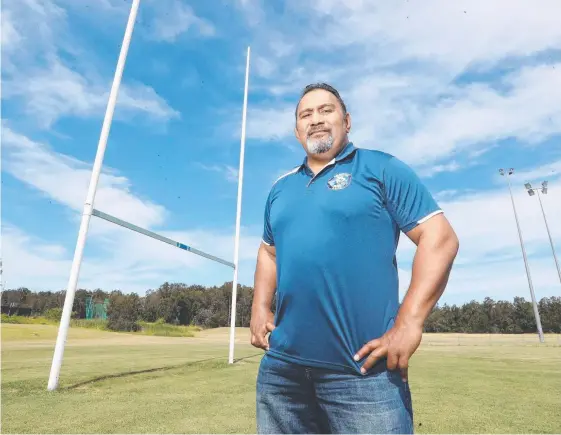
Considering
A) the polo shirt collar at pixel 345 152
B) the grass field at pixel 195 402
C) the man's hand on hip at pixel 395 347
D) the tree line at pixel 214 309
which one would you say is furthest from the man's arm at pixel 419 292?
the tree line at pixel 214 309

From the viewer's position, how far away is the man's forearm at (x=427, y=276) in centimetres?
140

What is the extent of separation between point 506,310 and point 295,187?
290ft

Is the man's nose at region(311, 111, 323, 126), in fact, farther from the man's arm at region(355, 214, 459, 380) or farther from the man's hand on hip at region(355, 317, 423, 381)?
the man's hand on hip at region(355, 317, 423, 381)

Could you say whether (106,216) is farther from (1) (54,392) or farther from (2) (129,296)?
(2) (129,296)

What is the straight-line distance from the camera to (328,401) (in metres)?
1.43

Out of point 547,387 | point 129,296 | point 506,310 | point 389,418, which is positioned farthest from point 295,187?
point 129,296

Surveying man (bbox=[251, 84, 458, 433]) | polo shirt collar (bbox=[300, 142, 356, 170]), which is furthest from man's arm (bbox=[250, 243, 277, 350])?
polo shirt collar (bbox=[300, 142, 356, 170])

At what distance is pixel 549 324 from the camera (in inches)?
2943

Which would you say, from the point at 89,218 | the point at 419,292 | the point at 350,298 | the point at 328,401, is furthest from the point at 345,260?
the point at 89,218

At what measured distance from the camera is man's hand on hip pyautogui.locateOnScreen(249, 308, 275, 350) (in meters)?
1.80

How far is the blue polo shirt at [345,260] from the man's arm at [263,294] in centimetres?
18

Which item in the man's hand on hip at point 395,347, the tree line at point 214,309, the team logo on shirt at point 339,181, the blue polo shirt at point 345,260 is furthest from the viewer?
the tree line at point 214,309

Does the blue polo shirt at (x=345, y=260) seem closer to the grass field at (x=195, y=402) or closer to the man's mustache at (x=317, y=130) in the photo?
the man's mustache at (x=317, y=130)

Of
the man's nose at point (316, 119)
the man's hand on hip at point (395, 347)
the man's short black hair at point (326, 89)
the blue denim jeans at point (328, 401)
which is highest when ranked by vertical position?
Result: the man's short black hair at point (326, 89)
